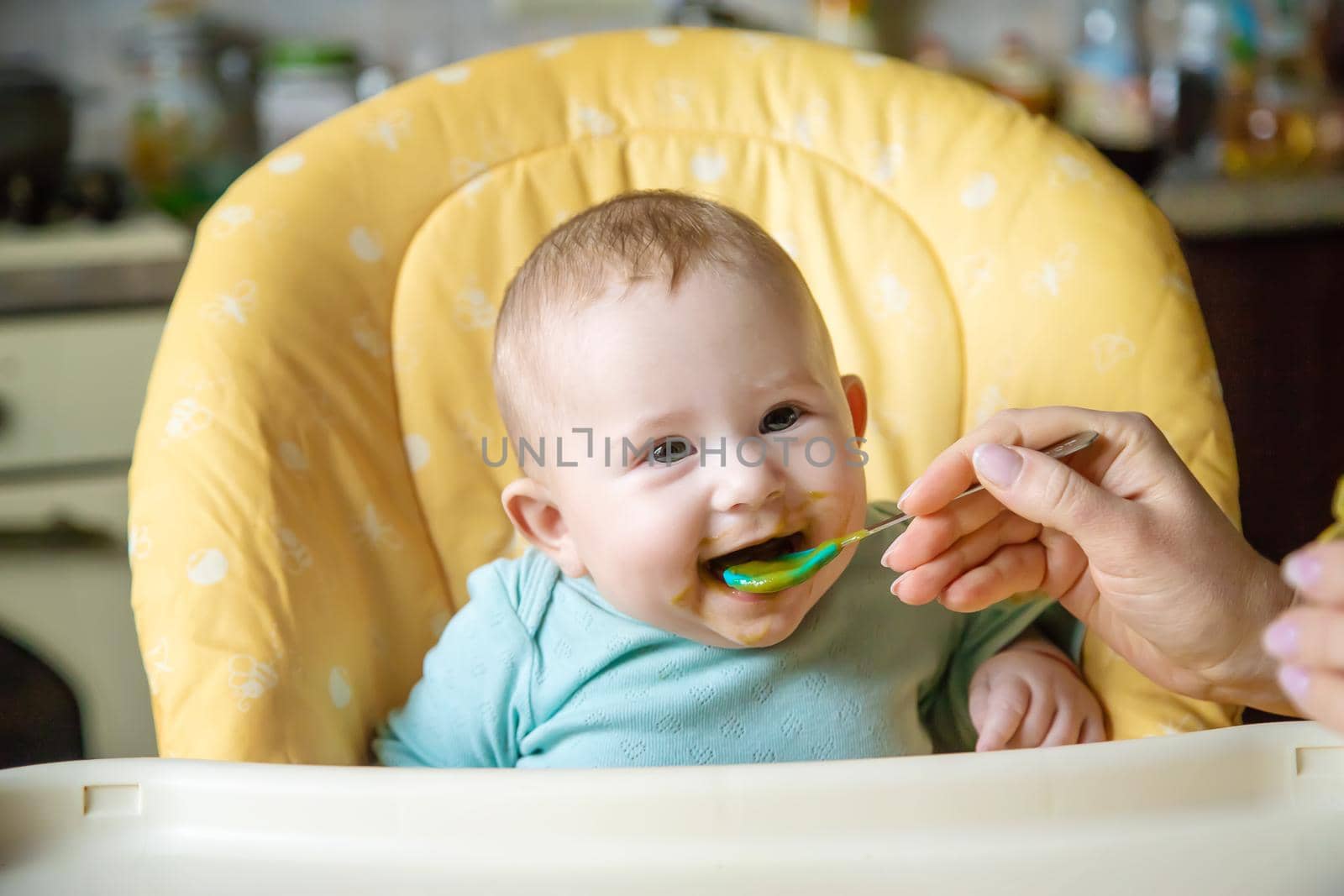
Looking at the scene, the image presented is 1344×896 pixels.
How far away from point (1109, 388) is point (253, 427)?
1.92 ft

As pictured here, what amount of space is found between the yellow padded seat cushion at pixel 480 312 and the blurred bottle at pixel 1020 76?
109cm

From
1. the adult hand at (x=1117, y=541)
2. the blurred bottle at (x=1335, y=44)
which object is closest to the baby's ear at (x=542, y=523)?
the adult hand at (x=1117, y=541)

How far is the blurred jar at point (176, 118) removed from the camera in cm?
195

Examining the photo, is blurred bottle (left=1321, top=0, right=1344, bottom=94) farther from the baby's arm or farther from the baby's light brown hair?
the baby's arm

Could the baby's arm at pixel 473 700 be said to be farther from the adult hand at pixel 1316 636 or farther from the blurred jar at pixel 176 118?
the blurred jar at pixel 176 118

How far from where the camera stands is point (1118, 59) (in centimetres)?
204

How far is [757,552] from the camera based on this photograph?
0.72 meters

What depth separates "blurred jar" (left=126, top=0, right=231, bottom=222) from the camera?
195 centimetres

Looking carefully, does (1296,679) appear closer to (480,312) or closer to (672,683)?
(672,683)

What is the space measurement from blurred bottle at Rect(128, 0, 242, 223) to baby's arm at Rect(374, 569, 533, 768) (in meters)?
1.33

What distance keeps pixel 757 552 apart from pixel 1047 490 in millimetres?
180

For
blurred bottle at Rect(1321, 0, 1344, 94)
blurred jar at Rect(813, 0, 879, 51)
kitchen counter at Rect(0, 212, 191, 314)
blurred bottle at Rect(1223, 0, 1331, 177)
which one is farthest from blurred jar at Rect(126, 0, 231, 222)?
blurred bottle at Rect(1321, 0, 1344, 94)

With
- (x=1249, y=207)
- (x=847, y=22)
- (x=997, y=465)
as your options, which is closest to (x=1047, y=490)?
(x=997, y=465)

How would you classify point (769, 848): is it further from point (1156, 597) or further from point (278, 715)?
point (278, 715)
